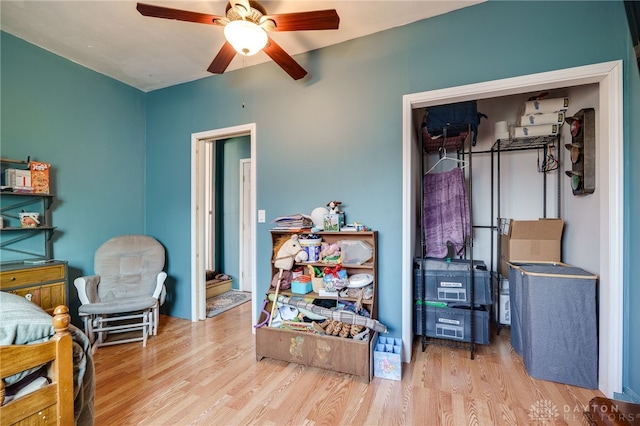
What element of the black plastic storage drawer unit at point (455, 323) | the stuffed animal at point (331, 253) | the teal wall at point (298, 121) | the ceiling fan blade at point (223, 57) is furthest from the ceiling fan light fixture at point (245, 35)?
the black plastic storage drawer unit at point (455, 323)

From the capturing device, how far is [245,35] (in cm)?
167

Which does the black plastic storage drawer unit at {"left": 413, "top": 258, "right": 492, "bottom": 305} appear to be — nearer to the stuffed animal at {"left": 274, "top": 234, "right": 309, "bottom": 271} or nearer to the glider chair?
the stuffed animal at {"left": 274, "top": 234, "right": 309, "bottom": 271}

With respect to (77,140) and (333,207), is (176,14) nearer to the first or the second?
→ (333,207)

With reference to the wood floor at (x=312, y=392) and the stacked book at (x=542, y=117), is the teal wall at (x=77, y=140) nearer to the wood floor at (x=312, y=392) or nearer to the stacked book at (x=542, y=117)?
the wood floor at (x=312, y=392)

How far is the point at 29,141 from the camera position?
97.2 inches

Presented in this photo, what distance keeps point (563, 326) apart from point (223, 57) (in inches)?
120

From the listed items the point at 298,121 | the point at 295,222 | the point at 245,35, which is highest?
the point at 245,35

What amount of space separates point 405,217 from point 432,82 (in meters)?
1.08

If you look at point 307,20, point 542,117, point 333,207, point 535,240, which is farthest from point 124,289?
point 542,117

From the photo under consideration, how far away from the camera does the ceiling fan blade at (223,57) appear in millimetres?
1935

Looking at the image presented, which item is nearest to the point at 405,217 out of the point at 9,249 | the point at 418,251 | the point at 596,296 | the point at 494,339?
the point at 418,251

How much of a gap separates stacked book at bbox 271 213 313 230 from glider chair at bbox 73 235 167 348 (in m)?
1.33

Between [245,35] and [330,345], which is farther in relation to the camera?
[330,345]

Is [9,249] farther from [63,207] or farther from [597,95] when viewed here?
[597,95]
